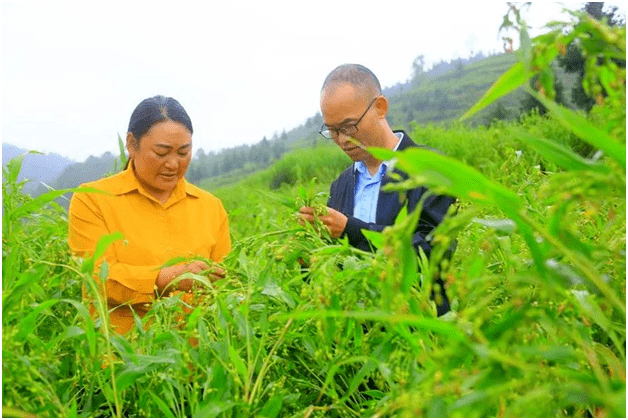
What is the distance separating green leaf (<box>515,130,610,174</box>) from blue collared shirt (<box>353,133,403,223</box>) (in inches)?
54.2

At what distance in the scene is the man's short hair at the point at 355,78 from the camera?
1.97 meters

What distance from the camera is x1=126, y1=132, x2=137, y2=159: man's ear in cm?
208

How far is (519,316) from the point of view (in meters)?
0.55

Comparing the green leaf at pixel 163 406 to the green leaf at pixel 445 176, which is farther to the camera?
the green leaf at pixel 163 406

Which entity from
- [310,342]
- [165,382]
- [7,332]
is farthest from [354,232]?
[7,332]

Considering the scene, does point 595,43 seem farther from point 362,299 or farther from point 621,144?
point 362,299

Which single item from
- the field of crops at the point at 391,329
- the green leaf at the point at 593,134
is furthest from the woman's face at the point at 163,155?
the green leaf at the point at 593,134

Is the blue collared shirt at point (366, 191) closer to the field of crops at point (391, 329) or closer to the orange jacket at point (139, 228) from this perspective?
the orange jacket at point (139, 228)

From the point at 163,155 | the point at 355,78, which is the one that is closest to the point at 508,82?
the point at 355,78

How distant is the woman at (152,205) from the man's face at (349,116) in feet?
1.56

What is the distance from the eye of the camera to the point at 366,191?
2.06m

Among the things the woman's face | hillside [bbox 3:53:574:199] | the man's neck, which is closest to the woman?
the woman's face

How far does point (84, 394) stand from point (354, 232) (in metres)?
0.82

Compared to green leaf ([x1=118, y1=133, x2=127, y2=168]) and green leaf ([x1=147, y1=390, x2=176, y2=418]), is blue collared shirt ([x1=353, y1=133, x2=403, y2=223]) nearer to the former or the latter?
green leaf ([x1=118, y1=133, x2=127, y2=168])
